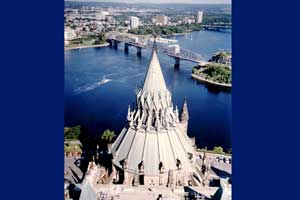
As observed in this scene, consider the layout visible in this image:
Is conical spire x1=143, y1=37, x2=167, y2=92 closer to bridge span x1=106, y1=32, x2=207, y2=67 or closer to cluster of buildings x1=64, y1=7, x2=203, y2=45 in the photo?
bridge span x1=106, y1=32, x2=207, y2=67

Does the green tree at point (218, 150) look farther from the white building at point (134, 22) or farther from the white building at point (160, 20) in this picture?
the white building at point (134, 22)

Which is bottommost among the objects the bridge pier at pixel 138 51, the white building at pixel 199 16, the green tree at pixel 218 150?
the green tree at pixel 218 150

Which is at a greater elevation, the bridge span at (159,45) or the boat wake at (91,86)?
the bridge span at (159,45)

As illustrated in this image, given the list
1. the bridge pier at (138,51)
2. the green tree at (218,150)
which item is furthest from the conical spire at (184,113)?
the bridge pier at (138,51)

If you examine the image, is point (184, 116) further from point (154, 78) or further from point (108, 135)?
point (154, 78)

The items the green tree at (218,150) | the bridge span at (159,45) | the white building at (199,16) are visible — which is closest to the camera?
the white building at (199,16)

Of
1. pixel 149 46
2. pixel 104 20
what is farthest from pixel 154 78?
pixel 104 20

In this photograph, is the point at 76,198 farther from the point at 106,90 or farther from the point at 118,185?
the point at 106,90
